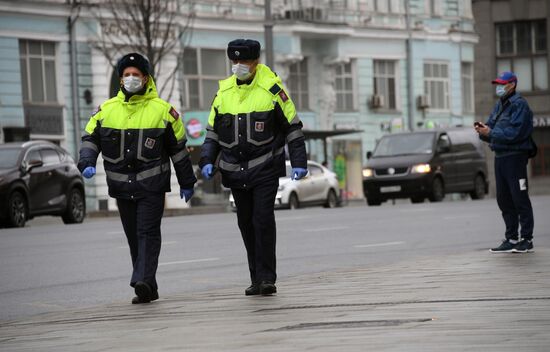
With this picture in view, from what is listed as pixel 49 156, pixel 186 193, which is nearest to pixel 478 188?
pixel 49 156

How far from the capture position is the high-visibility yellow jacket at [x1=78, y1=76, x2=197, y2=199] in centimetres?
1234

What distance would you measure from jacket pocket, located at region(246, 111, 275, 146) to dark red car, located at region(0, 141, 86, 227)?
56.6 ft

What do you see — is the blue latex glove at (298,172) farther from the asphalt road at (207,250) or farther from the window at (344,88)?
the window at (344,88)

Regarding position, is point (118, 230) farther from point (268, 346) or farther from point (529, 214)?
point (268, 346)

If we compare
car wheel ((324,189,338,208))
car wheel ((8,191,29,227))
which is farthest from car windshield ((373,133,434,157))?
car wheel ((8,191,29,227))

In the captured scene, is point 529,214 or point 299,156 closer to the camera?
point 299,156

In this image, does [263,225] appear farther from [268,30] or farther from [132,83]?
[268,30]

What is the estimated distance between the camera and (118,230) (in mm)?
25812

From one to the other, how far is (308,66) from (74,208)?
26083 mm

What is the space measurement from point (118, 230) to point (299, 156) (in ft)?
45.3

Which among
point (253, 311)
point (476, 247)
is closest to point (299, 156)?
point (253, 311)

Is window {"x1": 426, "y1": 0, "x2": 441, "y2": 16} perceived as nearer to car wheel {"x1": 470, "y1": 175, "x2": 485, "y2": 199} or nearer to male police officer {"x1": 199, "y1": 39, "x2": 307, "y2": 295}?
car wheel {"x1": 470, "y1": 175, "x2": 485, "y2": 199}

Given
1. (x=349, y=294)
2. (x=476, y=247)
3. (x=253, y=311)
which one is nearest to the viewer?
(x=253, y=311)

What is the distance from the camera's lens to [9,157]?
99.5 ft
